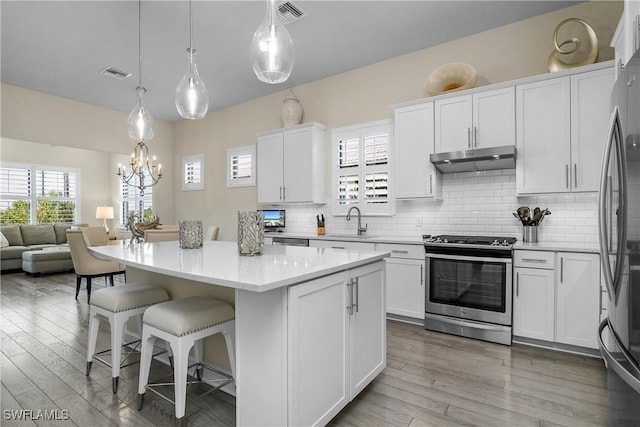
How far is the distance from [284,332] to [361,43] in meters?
3.55

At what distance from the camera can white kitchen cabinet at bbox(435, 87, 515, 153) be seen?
10.8ft

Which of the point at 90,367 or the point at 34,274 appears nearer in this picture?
the point at 90,367

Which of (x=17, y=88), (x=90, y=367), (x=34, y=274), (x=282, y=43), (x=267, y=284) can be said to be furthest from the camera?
(x=34, y=274)

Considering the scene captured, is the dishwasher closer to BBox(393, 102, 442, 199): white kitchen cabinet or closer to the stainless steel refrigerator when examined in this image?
BBox(393, 102, 442, 199): white kitchen cabinet

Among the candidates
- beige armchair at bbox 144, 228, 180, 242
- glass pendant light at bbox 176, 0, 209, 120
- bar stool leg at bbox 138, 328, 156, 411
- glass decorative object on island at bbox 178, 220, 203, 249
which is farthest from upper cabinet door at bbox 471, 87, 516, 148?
bar stool leg at bbox 138, 328, 156, 411

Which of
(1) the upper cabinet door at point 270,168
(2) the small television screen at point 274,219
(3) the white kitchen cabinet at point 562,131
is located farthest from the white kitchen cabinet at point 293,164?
(3) the white kitchen cabinet at point 562,131

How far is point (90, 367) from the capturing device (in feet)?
8.16

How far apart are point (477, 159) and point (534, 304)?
4.58ft

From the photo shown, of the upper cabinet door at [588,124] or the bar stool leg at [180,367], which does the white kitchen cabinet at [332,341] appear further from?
the upper cabinet door at [588,124]

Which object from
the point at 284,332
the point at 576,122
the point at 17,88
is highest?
the point at 17,88

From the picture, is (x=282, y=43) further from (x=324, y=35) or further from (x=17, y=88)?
(x=17, y=88)

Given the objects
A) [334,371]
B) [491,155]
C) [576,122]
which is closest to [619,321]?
[334,371]

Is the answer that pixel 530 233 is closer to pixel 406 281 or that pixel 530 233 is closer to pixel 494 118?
pixel 494 118

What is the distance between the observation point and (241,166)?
605 centimetres
